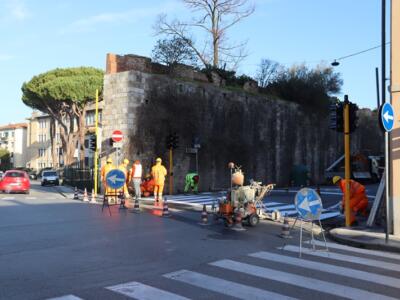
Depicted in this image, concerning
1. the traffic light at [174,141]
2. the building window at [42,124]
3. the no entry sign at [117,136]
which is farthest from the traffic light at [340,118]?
the building window at [42,124]

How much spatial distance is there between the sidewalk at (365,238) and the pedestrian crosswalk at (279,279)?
0.82 meters

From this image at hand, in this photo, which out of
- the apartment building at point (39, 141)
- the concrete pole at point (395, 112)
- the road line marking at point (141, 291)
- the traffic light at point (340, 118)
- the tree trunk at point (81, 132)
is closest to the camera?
the road line marking at point (141, 291)

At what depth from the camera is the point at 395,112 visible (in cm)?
1115

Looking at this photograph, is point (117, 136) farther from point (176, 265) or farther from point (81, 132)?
point (81, 132)

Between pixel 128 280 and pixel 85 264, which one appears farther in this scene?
pixel 85 264

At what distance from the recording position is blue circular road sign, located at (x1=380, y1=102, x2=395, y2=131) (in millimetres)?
10008

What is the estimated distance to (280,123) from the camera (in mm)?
34594

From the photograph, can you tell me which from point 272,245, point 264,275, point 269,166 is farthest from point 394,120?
point 269,166

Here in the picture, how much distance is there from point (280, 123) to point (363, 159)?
6310 mm

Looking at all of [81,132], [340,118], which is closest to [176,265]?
[340,118]

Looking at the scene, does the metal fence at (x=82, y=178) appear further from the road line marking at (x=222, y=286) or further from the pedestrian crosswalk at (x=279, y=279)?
the road line marking at (x=222, y=286)

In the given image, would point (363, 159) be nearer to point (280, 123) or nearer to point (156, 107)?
point (280, 123)

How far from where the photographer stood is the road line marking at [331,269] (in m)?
6.99

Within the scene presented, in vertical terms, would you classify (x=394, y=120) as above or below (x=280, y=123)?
below
